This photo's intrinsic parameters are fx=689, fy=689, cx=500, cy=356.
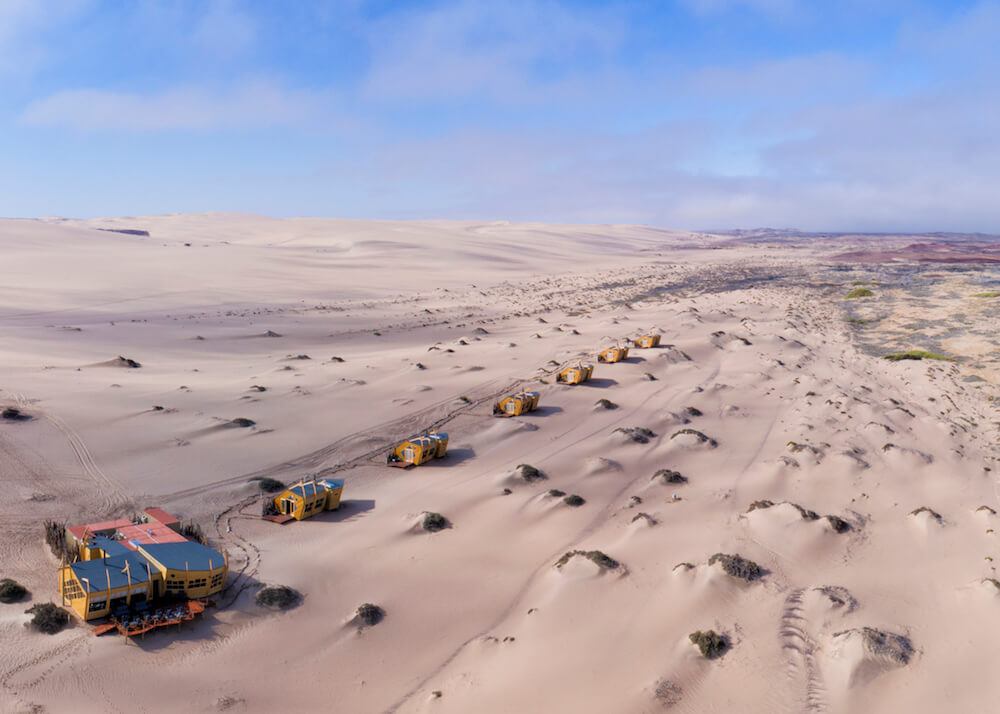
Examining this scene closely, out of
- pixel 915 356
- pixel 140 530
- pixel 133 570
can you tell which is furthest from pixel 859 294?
pixel 133 570

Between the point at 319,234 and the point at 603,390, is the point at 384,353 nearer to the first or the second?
the point at 603,390

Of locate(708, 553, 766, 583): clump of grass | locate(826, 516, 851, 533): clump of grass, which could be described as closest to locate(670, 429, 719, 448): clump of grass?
locate(826, 516, 851, 533): clump of grass

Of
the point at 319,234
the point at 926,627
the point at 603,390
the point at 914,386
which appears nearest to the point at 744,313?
the point at 914,386

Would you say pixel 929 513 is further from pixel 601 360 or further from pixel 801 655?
pixel 601 360

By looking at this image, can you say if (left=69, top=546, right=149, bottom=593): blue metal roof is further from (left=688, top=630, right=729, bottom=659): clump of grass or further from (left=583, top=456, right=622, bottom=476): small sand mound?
(left=583, top=456, right=622, bottom=476): small sand mound

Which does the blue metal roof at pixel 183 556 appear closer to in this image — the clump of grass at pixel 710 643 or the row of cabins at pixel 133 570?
the row of cabins at pixel 133 570

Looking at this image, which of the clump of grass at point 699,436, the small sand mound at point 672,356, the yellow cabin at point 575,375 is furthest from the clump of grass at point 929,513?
the small sand mound at point 672,356
